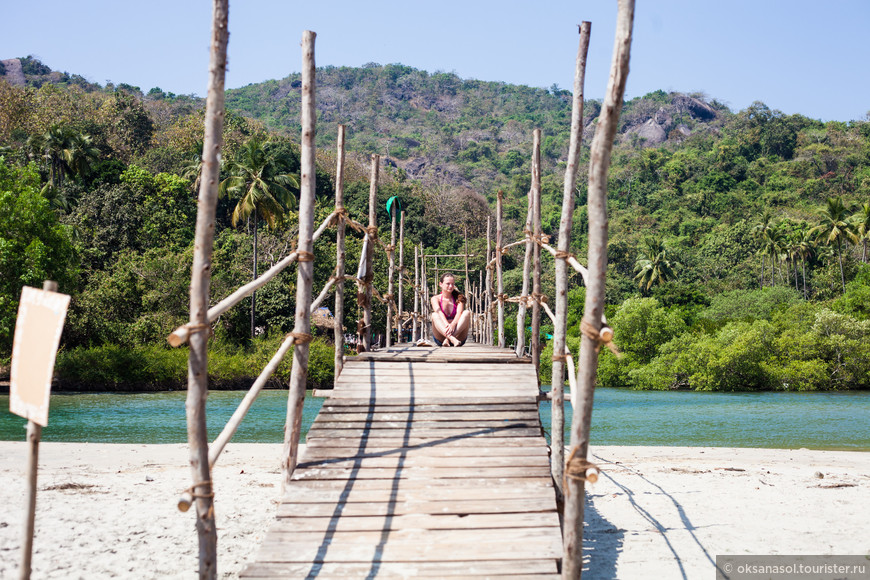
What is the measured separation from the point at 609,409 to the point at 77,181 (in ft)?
88.7

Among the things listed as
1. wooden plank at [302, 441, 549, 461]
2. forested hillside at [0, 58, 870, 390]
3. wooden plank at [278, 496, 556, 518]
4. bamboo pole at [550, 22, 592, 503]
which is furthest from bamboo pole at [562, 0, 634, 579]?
forested hillside at [0, 58, 870, 390]

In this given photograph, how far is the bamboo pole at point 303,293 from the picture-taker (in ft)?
15.3

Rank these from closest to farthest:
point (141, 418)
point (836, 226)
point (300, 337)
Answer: point (300, 337)
point (141, 418)
point (836, 226)

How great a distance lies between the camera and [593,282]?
3.43m

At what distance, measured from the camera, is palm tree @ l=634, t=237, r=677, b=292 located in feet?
137

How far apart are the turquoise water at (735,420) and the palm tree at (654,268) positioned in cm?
1484

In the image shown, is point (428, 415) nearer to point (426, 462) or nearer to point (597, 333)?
point (426, 462)

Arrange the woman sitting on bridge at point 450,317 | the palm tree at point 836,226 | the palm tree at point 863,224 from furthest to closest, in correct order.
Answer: the palm tree at point 863,224 → the palm tree at point 836,226 → the woman sitting on bridge at point 450,317

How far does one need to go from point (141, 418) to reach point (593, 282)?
17.0m

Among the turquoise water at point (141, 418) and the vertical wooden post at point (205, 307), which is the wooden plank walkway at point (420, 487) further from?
the turquoise water at point (141, 418)

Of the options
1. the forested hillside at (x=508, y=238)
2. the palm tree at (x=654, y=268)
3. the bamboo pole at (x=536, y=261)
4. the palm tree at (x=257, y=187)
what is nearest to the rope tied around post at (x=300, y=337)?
the bamboo pole at (x=536, y=261)

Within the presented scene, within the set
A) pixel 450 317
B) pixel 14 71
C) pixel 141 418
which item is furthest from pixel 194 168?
pixel 14 71

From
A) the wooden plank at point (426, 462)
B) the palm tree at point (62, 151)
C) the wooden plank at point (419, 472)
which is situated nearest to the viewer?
the wooden plank at point (419, 472)

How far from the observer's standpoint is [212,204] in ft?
11.4
